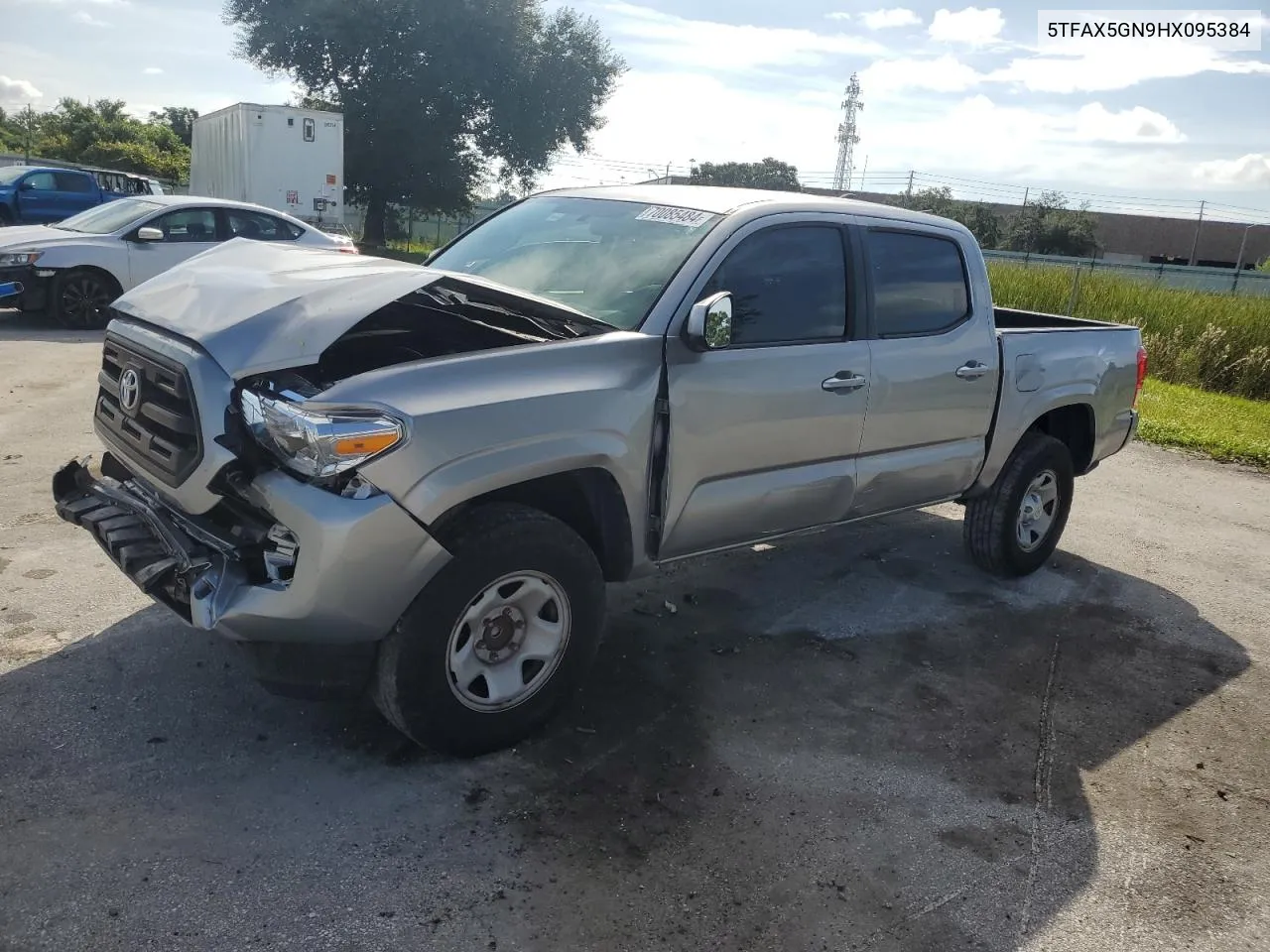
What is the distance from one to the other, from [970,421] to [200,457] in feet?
12.0

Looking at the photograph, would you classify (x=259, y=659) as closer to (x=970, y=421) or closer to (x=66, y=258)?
(x=970, y=421)

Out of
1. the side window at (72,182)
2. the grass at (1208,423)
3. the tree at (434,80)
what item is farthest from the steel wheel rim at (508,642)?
the tree at (434,80)

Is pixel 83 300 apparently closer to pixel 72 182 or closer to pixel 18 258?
pixel 18 258

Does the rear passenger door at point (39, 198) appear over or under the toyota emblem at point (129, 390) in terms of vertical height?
over

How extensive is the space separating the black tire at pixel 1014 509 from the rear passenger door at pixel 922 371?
0.42 meters

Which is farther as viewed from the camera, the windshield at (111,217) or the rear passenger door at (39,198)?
the rear passenger door at (39,198)

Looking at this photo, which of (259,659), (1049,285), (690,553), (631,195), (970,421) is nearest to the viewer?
(259,659)

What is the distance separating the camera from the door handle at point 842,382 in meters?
4.28

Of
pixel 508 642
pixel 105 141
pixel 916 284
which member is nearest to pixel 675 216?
pixel 916 284

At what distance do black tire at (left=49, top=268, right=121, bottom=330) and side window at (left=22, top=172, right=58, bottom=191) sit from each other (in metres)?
8.33

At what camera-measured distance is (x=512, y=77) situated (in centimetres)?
3375

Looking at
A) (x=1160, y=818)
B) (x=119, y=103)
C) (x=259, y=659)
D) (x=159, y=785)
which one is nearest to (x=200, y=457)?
(x=259, y=659)

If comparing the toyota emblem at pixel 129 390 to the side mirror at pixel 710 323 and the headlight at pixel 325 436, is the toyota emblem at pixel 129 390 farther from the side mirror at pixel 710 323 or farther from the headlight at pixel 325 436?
the side mirror at pixel 710 323

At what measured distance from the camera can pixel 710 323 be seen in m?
3.70
